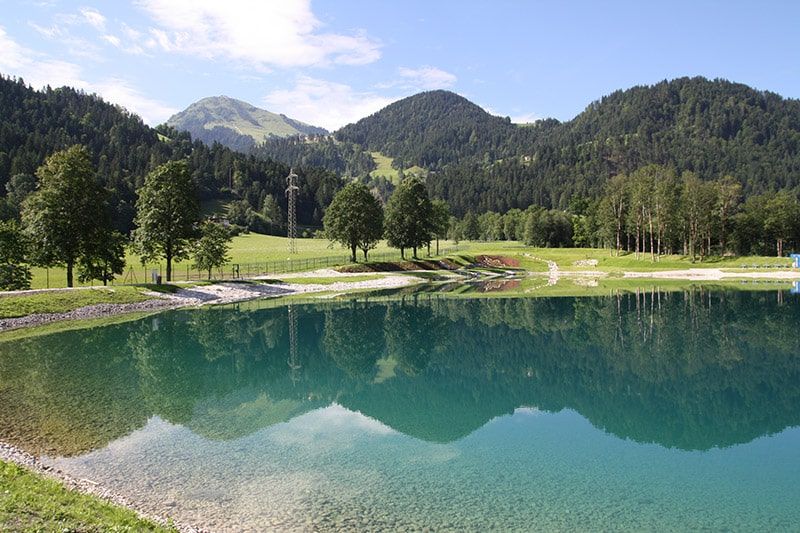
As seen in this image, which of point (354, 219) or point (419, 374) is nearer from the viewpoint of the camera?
point (419, 374)

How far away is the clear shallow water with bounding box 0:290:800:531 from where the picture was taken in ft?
42.6

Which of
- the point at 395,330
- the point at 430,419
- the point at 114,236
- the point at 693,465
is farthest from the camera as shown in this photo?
the point at 114,236

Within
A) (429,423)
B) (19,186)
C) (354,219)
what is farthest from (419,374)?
(19,186)

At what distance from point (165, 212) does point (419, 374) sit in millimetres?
43049

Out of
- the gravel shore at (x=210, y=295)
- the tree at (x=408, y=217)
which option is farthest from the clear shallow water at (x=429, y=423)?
the tree at (x=408, y=217)

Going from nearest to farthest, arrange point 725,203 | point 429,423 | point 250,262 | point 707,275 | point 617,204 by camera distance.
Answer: point 429,423
point 707,275
point 250,262
point 725,203
point 617,204

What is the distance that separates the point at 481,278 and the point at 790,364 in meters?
62.4

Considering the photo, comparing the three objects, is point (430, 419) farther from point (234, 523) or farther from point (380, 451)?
point (234, 523)

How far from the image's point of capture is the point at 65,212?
51.2 meters

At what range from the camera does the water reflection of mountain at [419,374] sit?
781 inches

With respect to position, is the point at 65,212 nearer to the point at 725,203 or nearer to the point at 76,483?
the point at 76,483

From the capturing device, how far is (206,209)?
174125 millimetres

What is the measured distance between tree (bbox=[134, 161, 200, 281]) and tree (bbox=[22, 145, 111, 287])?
5.47 m

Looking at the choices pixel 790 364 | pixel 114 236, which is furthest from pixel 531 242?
pixel 790 364
